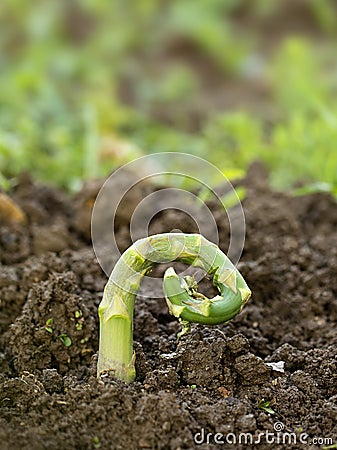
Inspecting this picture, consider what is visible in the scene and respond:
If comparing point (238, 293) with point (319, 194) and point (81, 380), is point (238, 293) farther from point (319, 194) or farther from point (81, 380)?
point (319, 194)

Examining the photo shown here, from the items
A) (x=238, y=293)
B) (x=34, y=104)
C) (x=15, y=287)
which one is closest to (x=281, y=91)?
(x=34, y=104)

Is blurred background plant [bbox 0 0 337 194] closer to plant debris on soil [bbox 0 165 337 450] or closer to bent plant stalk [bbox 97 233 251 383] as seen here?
plant debris on soil [bbox 0 165 337 450]

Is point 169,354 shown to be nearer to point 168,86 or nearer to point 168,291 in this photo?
point 168,291

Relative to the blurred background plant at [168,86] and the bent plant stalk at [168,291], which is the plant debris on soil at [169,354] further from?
the blurred background plant at [168,86]

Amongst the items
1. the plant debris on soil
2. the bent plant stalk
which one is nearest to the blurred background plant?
the plant debris on soil

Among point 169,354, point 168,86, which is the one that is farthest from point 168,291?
point 168,86

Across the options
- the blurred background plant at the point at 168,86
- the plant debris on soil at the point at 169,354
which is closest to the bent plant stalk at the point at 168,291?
the plant debris on soil at the point at 169,354

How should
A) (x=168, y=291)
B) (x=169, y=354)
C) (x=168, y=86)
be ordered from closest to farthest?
(x=168, y=291) → (x=169, y=354) → (x=168, y=86)
